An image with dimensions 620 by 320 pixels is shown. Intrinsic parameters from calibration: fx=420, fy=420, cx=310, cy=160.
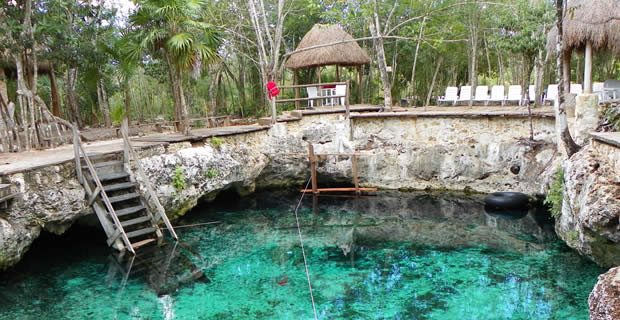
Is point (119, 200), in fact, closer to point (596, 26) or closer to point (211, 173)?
point (211, 173)

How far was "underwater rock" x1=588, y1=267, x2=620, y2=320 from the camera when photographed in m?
2.64

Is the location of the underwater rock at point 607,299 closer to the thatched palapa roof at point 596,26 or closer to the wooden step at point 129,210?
the wooden step at point 129,210

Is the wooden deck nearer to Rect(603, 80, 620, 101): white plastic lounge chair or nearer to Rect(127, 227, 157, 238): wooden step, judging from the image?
Rect(127, 227, 157, 238): wooden step

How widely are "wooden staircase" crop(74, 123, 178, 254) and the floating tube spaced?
697 cm

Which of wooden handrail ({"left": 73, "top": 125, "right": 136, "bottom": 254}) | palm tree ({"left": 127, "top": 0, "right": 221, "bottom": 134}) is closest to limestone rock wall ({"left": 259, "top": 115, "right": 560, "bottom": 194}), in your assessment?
palm tree ({"left": 127, "top": 0, "right": 221, "bottom": 134})

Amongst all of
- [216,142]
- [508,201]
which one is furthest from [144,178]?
[508,201]

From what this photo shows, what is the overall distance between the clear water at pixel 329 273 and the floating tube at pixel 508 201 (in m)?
0.39

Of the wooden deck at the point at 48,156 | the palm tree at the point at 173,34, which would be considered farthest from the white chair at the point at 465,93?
the palm tree at the point at 173,34

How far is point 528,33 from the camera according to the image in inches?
408

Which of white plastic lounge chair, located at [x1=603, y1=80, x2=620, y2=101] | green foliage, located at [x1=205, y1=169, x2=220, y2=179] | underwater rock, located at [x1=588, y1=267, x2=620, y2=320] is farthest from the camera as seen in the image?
→ white plastic lounge chair, located at [x1=603, y1=80, x2=620, y2=101]

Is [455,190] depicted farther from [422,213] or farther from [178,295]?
[178,295]

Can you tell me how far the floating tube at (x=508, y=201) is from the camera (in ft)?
31.3

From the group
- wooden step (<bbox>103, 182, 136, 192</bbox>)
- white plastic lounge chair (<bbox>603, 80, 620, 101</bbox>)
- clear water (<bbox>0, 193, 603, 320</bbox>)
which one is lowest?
clear water (<bbox>0, 193, 603, 320</bbox>)

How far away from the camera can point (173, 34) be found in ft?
28.2
